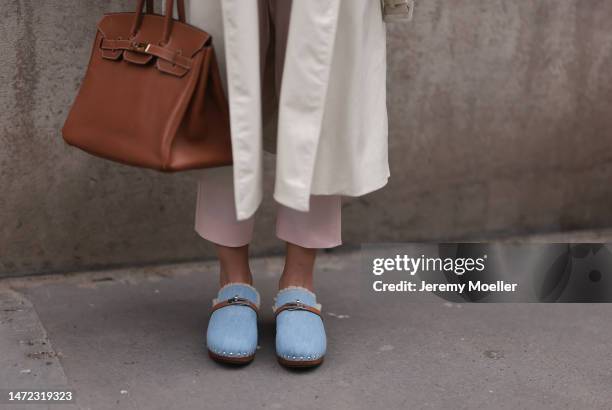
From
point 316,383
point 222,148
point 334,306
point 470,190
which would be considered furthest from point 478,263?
point 222,148

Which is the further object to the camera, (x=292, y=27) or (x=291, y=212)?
(x=291, y=212)

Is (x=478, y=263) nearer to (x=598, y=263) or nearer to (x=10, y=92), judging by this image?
(x=598, y=263)

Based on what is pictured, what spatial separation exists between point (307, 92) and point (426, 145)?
1.06 meters

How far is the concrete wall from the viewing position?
236 cm

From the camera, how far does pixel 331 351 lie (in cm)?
208

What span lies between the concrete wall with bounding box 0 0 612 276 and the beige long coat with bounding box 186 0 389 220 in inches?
25.7

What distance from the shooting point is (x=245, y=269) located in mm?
2119

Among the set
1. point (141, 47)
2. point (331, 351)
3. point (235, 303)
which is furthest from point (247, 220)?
point (141, 47)

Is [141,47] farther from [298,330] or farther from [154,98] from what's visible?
[298,330]

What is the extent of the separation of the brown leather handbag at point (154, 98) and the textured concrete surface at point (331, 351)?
0.47 meters

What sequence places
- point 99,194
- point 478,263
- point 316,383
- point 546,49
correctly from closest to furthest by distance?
1. point 316,383
2. point 99,194
3. point 478,263
4. point 546,49

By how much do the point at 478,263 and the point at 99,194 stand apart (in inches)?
43.9

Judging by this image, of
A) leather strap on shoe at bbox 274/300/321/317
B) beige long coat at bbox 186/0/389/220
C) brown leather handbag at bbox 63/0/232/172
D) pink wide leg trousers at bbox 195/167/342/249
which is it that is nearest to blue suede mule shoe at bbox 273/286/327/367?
leather strap on shoe at bbox 274/300/321/317

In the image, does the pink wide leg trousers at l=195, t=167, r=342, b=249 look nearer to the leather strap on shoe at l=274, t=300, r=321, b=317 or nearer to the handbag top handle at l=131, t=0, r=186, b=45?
the leather strap on shoe at l=274, t=300, r=321, b=317
